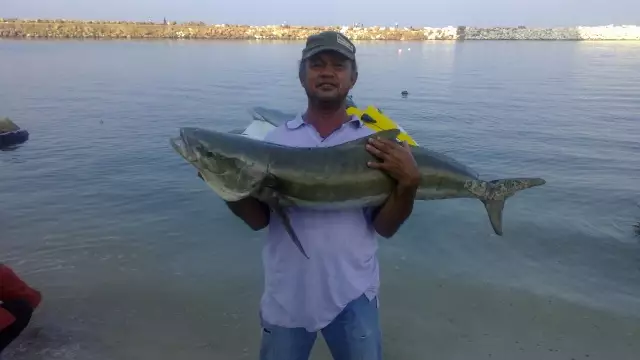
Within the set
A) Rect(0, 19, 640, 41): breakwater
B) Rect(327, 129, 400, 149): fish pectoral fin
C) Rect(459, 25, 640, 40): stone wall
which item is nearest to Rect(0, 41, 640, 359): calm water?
Rect(327, 129, 400, 149): fish pectoral fin

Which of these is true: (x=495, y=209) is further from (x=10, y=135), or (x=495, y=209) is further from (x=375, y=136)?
(x=10, y=135)

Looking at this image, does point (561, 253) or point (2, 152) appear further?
point (2, 152)

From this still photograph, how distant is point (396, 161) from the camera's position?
272cm

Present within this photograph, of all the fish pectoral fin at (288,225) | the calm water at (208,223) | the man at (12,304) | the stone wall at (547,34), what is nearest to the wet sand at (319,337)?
the calm water at (208,223)

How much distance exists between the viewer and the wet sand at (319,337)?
5.32 metres

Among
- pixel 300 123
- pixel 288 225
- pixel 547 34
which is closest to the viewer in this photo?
pixel 288 225

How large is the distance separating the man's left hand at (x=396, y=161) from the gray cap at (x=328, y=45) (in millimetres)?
516

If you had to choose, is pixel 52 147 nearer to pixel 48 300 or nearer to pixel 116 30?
pixel 48 300

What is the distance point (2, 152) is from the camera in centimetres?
1453

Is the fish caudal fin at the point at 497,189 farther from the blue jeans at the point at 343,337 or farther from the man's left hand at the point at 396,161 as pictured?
the blue jeans at the point at 343,337

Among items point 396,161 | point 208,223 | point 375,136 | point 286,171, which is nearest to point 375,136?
point 375,136

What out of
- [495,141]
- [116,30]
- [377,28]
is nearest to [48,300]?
[495,141]

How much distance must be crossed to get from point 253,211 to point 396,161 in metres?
0.83

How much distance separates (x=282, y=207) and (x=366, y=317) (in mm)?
755
